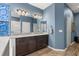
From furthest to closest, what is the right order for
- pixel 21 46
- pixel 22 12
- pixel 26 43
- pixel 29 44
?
pixel 22 12, pixel 29 44, pixel 26 43, pixel 21 46

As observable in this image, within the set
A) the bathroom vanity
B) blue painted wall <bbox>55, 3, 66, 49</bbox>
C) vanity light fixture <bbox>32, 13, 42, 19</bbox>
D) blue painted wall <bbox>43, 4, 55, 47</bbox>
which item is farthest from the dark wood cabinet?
vanity light fixture <bbox>32, 13, 42, 19</bbox>

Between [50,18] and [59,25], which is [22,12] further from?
[59,25]

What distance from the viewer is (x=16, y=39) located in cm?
322

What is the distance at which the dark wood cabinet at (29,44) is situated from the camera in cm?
340

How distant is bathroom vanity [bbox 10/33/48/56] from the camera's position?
10.3ft

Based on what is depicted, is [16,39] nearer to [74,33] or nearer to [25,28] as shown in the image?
[25,28]

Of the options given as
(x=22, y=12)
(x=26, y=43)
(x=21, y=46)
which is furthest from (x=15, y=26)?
(x=21, y=46)

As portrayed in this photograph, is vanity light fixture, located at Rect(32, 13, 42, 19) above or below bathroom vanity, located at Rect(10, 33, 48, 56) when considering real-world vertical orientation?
above

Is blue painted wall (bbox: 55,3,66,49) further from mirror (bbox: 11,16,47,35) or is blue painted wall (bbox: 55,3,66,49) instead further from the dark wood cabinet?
mirror (bbox: 11,16,47,35)

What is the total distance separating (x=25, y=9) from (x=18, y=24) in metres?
0.76

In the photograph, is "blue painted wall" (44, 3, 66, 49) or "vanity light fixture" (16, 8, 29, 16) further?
"blue painted wall" (44, 3, 66, 49)

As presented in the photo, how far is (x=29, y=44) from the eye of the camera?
12.8 feet

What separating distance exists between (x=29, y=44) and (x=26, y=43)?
20cm

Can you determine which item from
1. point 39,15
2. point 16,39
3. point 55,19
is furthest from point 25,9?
point 16,39
